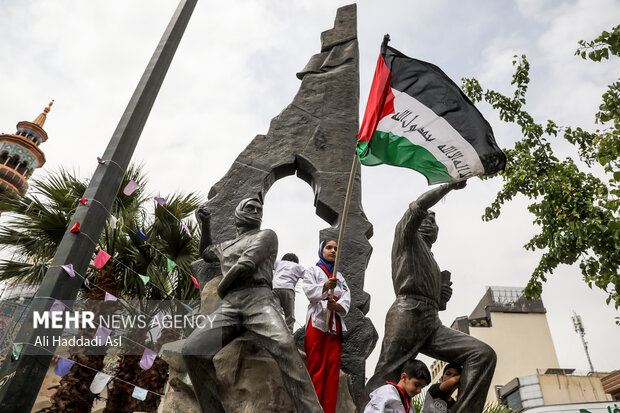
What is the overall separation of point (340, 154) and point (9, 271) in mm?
5543

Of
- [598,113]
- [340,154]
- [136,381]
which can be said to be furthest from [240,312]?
[598,113]

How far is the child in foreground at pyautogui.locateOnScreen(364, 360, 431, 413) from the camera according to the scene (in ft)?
13.6

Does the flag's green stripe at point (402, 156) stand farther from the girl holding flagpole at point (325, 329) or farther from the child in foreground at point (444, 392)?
the child in foreground at point (444, 392)

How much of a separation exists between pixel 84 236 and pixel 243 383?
1781 millimetres

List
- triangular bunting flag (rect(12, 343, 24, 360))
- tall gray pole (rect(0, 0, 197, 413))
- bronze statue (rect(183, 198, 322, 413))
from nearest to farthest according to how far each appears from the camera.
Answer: tall gray pole (rect(0, 0, 197, 413)) → triangular bunting flag (rect(12, 343, 24, 360)) → bronze statue (rect(183, 198, 322, 413))

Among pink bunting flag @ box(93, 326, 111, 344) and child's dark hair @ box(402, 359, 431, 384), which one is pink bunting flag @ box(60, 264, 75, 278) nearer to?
child's dark hair @ box(402, 359, 431, 384)

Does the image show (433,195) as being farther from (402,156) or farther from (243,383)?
(243,383)

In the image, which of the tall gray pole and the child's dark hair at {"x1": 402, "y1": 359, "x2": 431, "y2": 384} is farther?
the child's dark hair at {"x1": 402, "y1": 359, "x2": 431, "y2": 384}

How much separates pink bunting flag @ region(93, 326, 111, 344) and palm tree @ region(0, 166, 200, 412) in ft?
0.75

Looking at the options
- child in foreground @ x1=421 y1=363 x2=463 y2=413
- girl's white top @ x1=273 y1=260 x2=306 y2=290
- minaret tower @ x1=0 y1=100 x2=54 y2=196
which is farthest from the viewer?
minaret tower @ x1=0 y1=100 x2=54 y2=196

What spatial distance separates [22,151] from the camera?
3509cm

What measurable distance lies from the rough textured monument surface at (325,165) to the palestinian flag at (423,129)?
5.34 feet

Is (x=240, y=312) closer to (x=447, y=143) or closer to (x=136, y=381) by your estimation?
(x=447, y=143)

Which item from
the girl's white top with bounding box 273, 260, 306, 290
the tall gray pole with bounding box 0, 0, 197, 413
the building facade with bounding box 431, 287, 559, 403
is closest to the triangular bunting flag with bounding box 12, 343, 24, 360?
the tall gray pole with bounding box 0, 0, 197, 413
